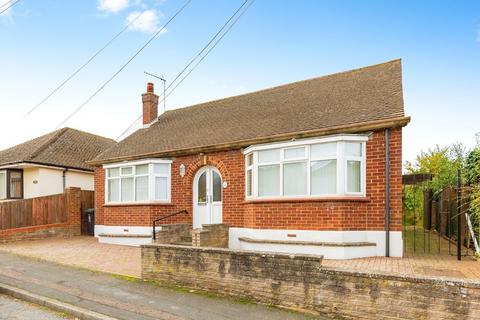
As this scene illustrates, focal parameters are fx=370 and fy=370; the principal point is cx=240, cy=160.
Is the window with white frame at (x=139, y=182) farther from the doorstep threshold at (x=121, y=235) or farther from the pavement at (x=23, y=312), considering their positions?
the pavement at (x=23, y=312)

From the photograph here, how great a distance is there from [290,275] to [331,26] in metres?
9.13

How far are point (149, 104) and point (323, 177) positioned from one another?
10.7 meters

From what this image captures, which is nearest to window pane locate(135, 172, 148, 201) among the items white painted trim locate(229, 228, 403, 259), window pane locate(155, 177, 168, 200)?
window pane locate(155, 177, 168, 200)

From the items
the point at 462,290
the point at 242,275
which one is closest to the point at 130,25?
the point at 242,275

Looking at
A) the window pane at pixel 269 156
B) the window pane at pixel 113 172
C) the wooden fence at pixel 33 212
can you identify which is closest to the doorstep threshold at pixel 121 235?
the window pane at pixel 113 172

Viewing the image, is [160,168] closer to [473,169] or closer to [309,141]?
[309,141]

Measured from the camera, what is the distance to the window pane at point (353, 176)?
10016 millimetres

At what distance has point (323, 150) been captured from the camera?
33.8ft

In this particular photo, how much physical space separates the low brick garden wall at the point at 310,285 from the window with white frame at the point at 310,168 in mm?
4150

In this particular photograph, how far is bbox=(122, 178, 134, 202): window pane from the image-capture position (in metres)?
14.7

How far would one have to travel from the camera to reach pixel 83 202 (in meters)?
18.2

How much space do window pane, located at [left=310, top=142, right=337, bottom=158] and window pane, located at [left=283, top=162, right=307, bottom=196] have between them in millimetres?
426

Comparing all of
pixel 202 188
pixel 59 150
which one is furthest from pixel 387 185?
pixel 59 150

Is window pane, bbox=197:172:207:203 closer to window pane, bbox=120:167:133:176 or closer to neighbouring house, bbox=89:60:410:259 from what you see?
neighbouring house, bbox=89:60:410:259
